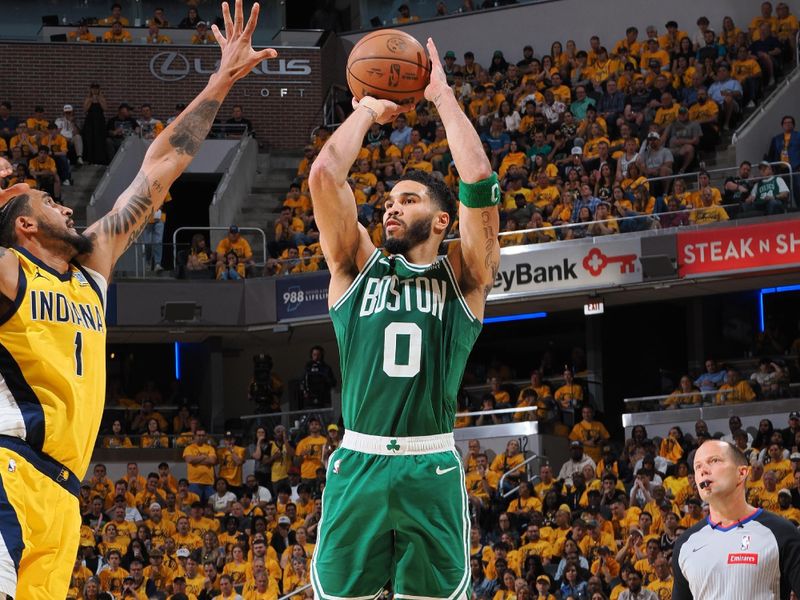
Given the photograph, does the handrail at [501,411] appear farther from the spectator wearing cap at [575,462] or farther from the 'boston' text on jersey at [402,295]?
the 'boston' text on jersey at [402,295]

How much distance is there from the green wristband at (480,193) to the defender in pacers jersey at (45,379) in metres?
1.61

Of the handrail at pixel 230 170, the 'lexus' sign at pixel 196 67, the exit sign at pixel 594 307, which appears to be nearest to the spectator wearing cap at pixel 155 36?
the 'lexus' sign at pixel 196 67

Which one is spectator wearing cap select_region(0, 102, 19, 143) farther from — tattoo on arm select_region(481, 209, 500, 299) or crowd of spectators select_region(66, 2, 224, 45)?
tattoo on arm select_region(481, 209, 500, 299)

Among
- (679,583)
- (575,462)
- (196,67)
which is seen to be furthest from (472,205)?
(196,67)

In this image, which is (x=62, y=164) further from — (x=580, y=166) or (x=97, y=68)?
(x=580, y=166)

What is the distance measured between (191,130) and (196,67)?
21.3 meters

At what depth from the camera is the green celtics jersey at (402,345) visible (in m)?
5.14

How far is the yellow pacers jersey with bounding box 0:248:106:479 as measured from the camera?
4.96 meters

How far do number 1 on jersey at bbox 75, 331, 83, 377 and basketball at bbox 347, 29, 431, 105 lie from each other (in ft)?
5.68

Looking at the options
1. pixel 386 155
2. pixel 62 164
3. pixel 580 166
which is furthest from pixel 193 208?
pixel 580 166

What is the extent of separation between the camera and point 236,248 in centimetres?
2195

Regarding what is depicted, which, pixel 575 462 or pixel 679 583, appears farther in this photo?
pixel 575 462

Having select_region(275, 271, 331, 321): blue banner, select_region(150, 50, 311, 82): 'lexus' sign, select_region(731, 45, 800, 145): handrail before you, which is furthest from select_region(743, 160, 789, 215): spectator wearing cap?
select_region(150, 50, 311, 82): 'lexus' sign

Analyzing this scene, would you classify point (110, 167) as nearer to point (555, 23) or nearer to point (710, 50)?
point (555, 23)
